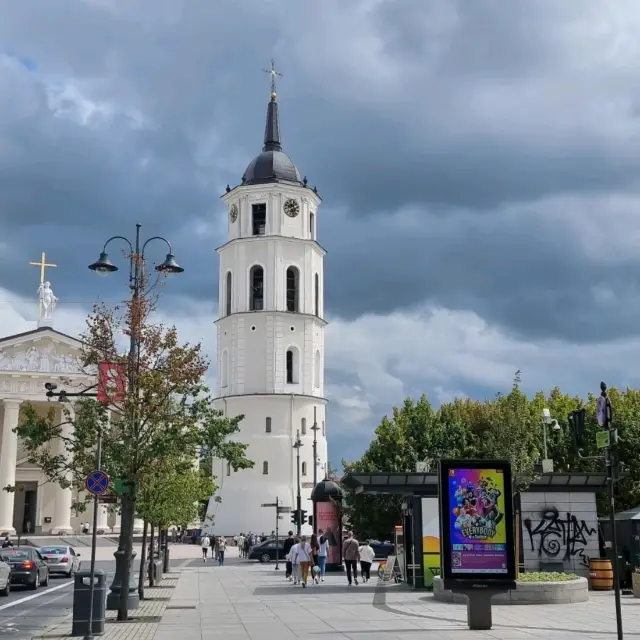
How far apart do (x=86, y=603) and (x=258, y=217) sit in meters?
69.1

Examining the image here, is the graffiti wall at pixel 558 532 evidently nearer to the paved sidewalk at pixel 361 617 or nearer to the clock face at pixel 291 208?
the paved sidewalk at pixel 361 617

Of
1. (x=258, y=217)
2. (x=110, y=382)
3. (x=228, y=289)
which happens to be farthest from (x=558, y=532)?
(x=258, y=217)

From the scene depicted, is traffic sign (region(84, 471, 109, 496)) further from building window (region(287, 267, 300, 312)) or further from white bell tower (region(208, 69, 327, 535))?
building window (region(287, 267, 300, 312))

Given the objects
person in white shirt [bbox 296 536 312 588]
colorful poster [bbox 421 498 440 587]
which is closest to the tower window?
person in white shirt [bbox 296 536 312 588]

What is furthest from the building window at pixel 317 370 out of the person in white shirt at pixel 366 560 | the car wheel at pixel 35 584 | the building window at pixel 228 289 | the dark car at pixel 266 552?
the car wheel at pixel 35 584

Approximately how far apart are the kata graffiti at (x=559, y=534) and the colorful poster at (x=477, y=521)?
A: 9729 mm

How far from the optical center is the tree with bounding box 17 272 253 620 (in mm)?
21156

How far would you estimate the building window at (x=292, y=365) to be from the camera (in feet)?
266

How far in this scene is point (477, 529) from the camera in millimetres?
17938

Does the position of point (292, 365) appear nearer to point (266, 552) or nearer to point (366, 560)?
point (266, 552)

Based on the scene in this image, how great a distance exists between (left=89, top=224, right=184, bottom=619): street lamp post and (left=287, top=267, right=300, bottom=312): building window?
58.3 meters

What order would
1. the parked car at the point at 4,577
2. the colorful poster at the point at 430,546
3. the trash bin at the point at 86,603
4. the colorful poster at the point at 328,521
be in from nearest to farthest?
the trash bin at the point at 86,603 → the parked car at the point at 4,577 → the colorful poster at the point at 430,546 → the colorful poster at the point at 328,521

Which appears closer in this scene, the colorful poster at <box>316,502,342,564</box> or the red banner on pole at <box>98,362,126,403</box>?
the red banner on pole at <box>98,362,126,403</box>

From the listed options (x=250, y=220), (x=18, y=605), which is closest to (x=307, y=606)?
(x=18, y=605)
